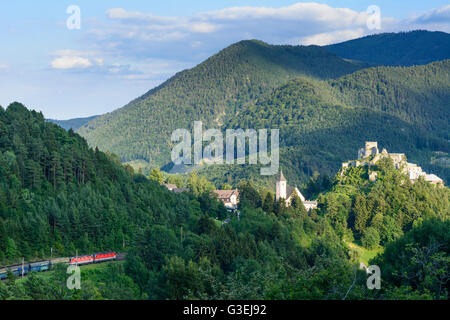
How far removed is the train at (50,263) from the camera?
57128 millimetres

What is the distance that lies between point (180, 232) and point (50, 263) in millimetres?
21735

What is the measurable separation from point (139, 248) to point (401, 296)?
129ft

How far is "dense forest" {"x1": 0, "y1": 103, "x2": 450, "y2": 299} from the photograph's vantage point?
3925 centimetres

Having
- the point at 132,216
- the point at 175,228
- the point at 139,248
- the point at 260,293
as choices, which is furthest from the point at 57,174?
the point at 260,293

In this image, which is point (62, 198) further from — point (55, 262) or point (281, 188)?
point (281, 188)

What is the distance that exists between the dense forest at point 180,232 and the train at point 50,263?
114 inches

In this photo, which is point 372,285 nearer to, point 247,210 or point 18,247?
point 18,247

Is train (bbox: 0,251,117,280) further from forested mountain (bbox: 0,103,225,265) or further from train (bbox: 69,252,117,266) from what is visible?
forested mountain (bbox: 0,103,225,265)

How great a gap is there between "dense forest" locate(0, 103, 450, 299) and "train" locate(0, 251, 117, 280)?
9.48 ft

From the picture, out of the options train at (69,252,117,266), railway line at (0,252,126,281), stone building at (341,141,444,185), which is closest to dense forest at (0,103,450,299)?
railway line at (0,252,126,281)

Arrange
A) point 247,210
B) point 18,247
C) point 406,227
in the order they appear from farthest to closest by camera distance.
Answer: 1. point 406,227
2. point 247,210
3. point 18,247

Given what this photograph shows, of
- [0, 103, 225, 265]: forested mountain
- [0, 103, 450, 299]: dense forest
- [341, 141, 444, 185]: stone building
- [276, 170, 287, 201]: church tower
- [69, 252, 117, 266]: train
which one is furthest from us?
[341, 141, 444, 185]: stone building

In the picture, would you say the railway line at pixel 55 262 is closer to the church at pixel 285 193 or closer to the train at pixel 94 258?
the train at pixel 94 258

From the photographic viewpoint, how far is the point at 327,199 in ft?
377
